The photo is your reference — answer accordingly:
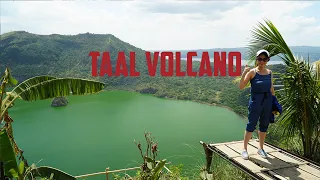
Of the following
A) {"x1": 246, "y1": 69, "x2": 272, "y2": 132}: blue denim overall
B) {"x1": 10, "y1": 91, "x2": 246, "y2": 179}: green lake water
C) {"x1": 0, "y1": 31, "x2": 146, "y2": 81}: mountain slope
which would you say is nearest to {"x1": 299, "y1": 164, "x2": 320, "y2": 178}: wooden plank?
{"x1": 246, "y1": 69, "x2": 272, "y2": 132}: blue denim overall

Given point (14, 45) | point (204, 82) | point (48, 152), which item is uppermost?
point (14, 45)

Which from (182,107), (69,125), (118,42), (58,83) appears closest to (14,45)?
(118,42)

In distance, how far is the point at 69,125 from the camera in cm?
2847

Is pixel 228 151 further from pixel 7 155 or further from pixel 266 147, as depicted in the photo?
pixel 7 155

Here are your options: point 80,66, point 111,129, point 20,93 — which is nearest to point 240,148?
point 20,93

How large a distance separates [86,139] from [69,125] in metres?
5.30

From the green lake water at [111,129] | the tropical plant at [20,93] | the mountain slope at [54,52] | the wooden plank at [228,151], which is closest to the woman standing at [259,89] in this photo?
the wooden plank at [228,151]

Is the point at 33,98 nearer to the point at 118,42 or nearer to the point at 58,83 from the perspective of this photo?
the point at 58,83

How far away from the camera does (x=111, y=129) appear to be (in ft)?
89.6

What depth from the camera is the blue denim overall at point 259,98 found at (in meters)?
2.19

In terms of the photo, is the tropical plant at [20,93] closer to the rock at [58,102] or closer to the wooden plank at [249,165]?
the wooden plank at [249,165]

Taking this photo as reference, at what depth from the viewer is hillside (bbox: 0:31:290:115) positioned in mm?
43438

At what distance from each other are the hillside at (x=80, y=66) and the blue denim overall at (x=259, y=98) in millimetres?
36282

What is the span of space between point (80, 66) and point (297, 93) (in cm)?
4943
